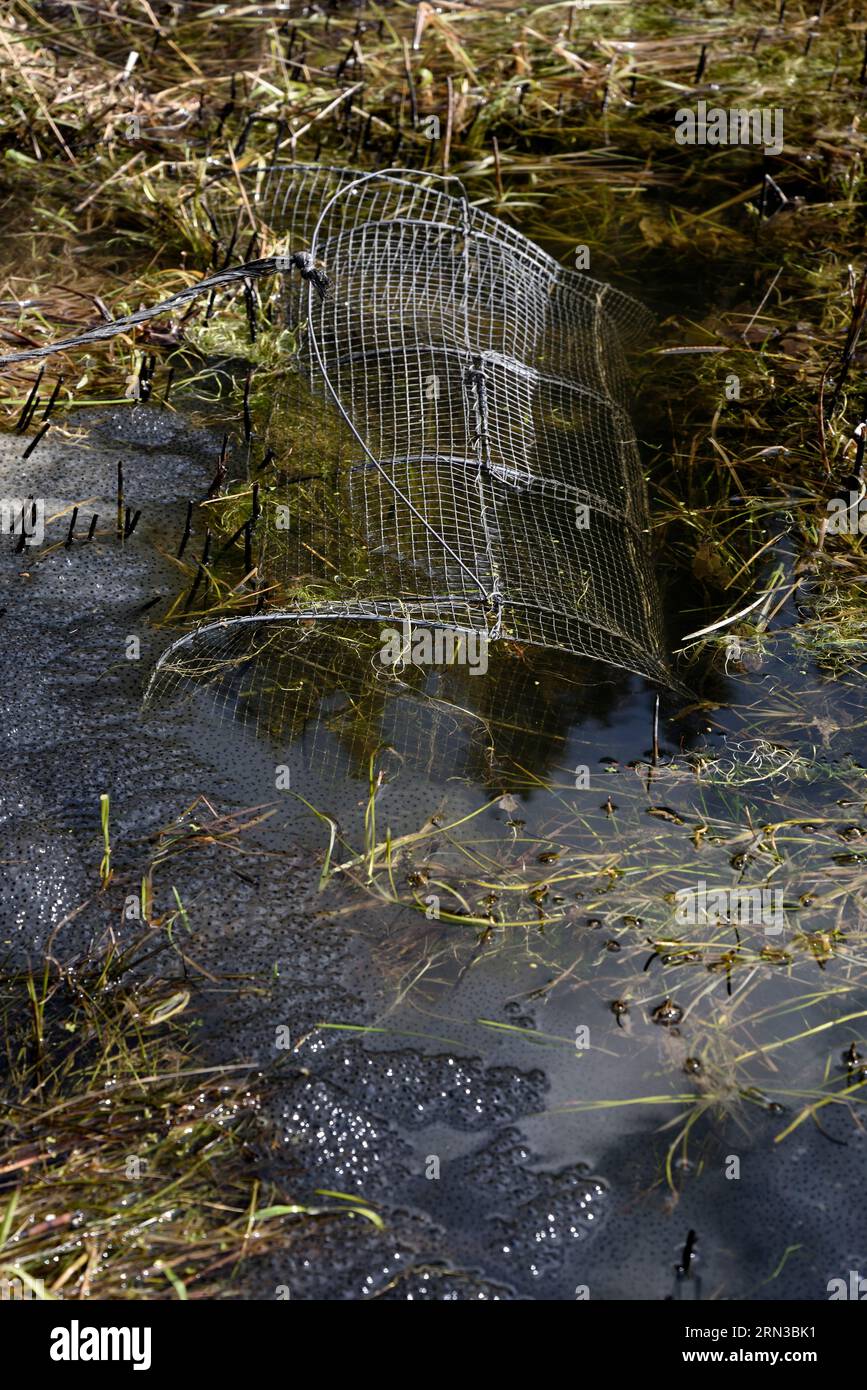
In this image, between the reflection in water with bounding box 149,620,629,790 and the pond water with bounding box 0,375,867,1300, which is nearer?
the pond water with bounding box 0,375,867,1300

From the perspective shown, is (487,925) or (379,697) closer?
(487,925)

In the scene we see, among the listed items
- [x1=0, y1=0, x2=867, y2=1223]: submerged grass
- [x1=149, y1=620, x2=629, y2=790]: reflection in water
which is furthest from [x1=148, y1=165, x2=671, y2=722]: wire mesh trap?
[x1=0, y1=0, x2=867, y2=1223]: submerged grass

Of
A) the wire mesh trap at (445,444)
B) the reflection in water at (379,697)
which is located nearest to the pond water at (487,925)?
the reflection in water at (379,697)

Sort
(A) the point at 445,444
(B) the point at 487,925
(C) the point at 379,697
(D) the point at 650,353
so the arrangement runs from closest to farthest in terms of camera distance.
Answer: (B) the point at 487,925
(C) the point at 379,697
(A) the point at 445,444
(D) the point at 650,353

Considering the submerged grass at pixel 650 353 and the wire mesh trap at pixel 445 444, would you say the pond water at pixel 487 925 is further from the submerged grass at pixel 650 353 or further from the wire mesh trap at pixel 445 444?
the wire mesh trap at pixel 445 444

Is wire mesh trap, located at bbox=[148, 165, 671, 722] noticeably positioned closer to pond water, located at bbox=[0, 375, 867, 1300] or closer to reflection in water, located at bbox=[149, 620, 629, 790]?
reflection in water, located at bbox=[149, 620, 629, 790]

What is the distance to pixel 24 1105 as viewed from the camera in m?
2.55

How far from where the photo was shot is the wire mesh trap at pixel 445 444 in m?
3.58

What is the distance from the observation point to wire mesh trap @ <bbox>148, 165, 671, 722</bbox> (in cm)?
358

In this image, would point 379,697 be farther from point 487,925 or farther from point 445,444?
point 445,444

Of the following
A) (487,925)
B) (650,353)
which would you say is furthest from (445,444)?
(487,925)

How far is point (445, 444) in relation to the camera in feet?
13.8

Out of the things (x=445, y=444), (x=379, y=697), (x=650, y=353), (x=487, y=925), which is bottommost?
(x=487, y=925)

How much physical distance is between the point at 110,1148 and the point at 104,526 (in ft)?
6.57
